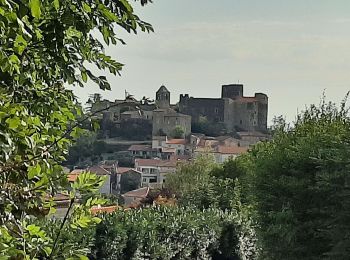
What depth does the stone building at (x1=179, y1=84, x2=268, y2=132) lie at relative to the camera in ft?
286

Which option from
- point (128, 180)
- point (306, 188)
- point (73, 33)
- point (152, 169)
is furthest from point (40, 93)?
point (152, 169)

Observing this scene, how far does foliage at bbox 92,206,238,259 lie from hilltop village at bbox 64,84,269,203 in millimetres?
35786

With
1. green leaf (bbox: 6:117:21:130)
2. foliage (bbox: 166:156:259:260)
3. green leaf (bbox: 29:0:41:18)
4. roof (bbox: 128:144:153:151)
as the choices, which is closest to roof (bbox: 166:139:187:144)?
roof (bbox: 128:144:153:151)

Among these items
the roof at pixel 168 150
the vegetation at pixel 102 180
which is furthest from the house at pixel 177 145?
the vegetation at pixel 102 180

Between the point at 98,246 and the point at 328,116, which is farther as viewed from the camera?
the point at 98,246

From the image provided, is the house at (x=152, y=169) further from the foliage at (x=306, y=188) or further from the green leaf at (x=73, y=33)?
the green leaf at (x=73, y=33)

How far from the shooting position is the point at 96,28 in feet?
7.73

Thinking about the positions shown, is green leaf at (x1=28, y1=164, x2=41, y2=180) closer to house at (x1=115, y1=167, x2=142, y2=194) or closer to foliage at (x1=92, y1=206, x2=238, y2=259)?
foliage at (x1=92, y1=206, x2=238, y2=259)

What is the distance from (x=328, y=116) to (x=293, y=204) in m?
1.89

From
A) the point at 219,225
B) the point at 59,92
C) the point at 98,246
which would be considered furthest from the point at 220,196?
the point at 59,92

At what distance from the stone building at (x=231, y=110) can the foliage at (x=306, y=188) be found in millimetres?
74629

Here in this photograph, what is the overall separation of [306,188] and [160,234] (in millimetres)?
5590

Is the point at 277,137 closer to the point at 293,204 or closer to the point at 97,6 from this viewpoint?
the point at 293,204

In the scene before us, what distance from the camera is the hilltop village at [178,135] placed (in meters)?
59.9
